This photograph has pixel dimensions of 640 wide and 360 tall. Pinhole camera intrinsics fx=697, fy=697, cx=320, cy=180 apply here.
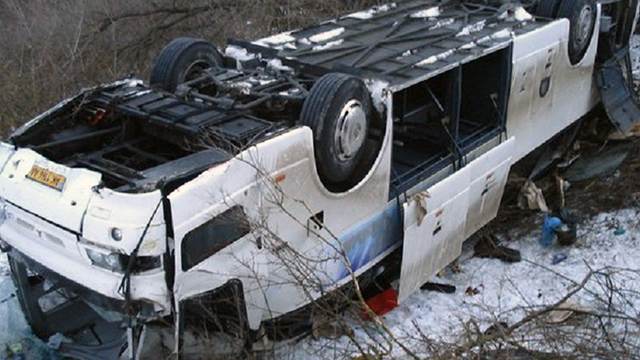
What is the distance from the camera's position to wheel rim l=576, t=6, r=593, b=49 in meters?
7.00

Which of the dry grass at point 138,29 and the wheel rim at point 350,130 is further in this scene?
the dry grass at point 138,29

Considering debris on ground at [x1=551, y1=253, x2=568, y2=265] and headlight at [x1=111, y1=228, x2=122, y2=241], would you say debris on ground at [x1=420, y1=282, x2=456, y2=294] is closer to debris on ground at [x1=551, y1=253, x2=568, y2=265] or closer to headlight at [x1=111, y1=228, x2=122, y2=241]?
debris on ground at [x1=551, y1=253, x2=568, y2=265]

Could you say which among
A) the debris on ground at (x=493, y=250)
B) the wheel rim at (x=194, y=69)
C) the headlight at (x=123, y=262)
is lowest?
the debris on ground at (x=493, y=250)

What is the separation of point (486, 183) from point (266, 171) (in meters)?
2.53

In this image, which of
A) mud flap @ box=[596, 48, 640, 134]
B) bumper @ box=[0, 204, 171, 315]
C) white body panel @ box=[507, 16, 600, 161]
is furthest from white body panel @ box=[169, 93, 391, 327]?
mud flap @ box=[596, 48, 640, 134]

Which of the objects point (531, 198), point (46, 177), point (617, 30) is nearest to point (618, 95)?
point (617, 30)

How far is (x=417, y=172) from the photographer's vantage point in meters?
5.55

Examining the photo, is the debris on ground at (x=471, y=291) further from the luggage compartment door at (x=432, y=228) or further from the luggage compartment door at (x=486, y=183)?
the luggage compartment door at (x=486, y=183)

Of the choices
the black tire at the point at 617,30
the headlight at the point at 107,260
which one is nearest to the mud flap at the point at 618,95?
the black tire at the point at 617,30

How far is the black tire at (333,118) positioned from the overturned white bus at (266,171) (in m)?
0.01

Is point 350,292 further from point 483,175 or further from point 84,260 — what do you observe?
point 84,260

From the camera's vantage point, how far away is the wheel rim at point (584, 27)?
700cm

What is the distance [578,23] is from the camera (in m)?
6.97

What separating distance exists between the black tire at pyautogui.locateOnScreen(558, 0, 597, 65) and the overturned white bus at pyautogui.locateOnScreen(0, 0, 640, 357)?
15.3 inches
